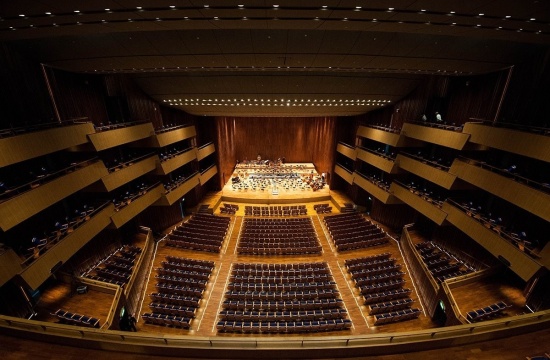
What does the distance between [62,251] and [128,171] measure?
14.9 ft

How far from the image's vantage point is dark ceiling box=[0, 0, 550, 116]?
506cm

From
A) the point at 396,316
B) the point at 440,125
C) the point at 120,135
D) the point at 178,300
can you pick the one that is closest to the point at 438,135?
the point at 440,125

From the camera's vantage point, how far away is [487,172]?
9.60 meters

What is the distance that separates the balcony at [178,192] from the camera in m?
14.9

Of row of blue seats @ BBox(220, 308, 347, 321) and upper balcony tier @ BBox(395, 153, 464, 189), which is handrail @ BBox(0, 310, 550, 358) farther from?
upper balcony tier @ BBox(395, 153, 464, 189)

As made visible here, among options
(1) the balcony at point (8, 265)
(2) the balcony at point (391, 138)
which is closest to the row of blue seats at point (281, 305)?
(1) the balcony at point (8, 265)

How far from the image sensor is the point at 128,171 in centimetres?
1225

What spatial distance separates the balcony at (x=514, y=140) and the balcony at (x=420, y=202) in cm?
342

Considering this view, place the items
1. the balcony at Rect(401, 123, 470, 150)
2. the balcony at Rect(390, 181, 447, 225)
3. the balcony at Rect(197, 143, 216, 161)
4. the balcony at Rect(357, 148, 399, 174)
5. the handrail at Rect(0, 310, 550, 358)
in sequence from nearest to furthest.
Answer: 1. the handrail at Rect(0, 310, 550, 358)
2. the balcony at Rect(401, 123, 470, 150)
3. the balcony at Rect(390, 181, 447, 225)
4. the balcony at Rect(357, 148, 399, 174)
5. the balcony at Rect(197, 143, 216, 161)

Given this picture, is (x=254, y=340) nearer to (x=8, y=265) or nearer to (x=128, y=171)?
(x=8, y=265)

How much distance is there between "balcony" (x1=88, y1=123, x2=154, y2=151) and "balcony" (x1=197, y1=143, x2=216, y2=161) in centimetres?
526

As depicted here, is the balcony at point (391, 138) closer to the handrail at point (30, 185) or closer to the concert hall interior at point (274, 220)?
the concert hall interior at point (274, 220)

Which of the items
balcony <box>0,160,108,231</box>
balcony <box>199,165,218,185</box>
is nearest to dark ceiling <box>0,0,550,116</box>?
balcony <box>0,160,108,231</box>

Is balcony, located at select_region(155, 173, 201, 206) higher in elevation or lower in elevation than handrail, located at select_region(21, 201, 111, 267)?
lower
